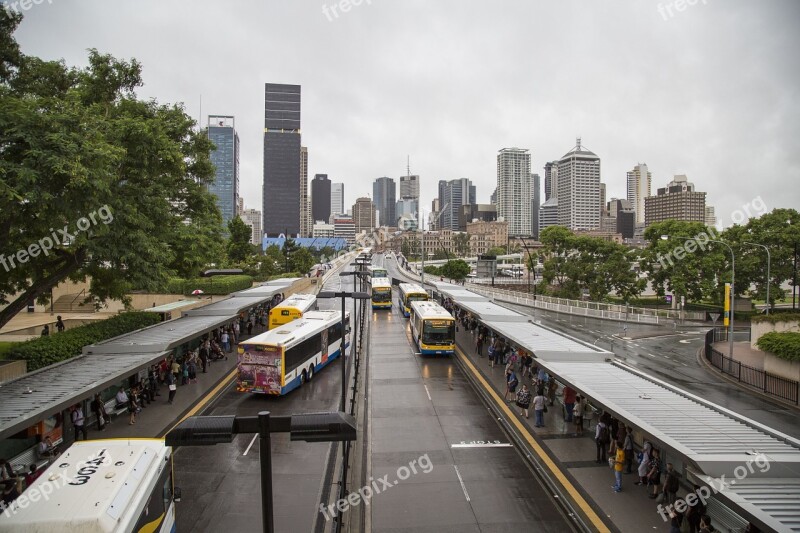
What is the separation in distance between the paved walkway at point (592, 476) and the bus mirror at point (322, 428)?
332 inches

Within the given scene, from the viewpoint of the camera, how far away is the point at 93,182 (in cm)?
1546

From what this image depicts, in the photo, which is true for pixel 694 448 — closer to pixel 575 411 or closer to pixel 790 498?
pixel 790 498

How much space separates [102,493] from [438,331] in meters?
22.9

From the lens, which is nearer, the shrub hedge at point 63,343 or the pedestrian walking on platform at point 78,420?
the pedestrian walking on platform at point 78,420

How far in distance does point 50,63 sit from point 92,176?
1278 centimetres

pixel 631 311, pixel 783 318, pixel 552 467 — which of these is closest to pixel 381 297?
pixel 631 311

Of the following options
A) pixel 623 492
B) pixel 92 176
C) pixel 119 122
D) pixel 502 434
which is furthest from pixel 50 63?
pixel 623 492

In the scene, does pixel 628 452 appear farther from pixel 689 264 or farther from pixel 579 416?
pixel 689 264

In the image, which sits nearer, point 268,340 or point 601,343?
point 268,340

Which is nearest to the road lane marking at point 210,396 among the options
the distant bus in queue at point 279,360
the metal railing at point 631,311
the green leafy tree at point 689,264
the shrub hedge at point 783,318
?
the distant bus in queue at point 279,360

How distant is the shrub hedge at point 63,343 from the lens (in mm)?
17734

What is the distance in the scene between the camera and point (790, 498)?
8.81m

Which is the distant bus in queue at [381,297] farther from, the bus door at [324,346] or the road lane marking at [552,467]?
the road lane marking at [552,467]

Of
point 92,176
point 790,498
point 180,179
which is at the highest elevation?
point 180,179
